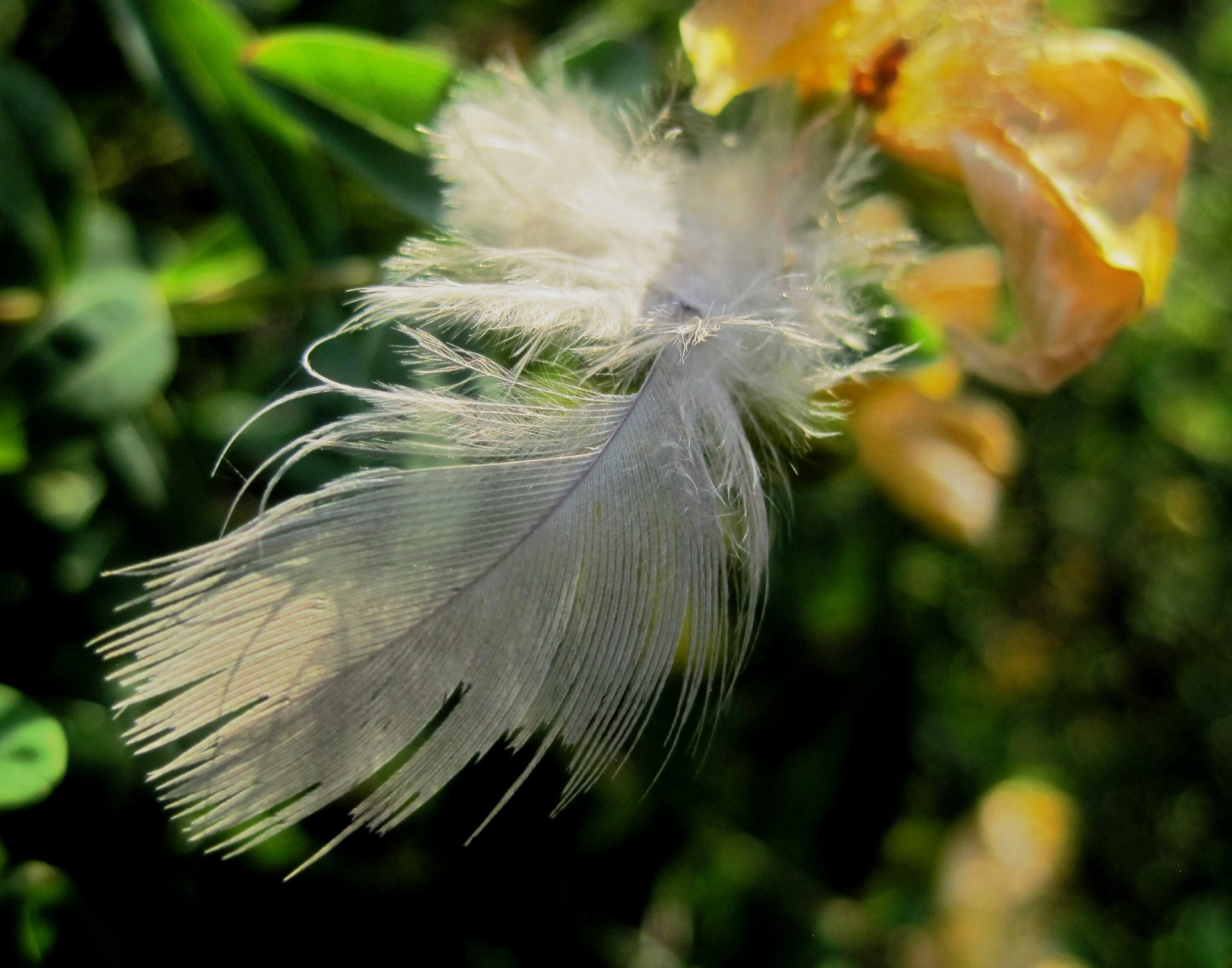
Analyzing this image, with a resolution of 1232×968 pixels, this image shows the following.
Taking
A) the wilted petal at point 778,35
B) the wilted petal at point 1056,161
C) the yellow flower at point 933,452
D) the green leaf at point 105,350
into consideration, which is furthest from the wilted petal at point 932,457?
the green leaf at point 105,350

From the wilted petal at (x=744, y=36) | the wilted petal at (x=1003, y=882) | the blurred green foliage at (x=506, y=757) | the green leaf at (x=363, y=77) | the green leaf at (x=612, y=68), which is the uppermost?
the green leaf at (x=363, y=77)

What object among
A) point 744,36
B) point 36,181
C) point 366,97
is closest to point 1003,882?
point 744,36

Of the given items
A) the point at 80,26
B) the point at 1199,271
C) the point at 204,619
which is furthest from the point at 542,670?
the point at 1199,271

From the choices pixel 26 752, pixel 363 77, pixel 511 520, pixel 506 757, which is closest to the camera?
pixel 511 520

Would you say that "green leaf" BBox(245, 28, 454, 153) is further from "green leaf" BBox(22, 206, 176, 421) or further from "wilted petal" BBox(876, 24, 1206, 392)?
"wilted petal" BBox(876, 24, 1206, 392)

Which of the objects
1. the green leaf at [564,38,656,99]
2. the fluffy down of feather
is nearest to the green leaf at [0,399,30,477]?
the fluffy down of feather

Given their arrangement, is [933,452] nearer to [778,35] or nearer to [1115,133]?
[1115,133]

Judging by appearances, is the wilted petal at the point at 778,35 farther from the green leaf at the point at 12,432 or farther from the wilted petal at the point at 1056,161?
the green leaf at the point at 12,432
